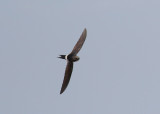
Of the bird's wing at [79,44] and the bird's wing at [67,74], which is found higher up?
the bird's wing at [79,44]

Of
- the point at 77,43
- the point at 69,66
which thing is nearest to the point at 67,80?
the point at 69,66

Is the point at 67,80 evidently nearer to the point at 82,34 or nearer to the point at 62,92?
the point at 62,92

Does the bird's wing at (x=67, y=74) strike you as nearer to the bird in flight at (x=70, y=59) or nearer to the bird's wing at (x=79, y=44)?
the bird in flight at (x=70, y=59)

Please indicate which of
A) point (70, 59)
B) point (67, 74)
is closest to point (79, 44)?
point (70, 59)

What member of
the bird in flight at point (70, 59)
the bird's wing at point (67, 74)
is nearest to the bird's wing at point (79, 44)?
the bird in flight at point (70, 59)

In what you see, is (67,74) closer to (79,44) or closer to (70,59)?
(70,59)

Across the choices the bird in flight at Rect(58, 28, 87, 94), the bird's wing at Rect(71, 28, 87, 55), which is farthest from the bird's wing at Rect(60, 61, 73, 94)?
the bird's wing at Rect(71, 28, 87, 55)

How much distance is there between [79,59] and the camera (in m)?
22.4

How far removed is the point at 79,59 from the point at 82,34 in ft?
6.56

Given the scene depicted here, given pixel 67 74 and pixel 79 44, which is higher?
pixel 79 44

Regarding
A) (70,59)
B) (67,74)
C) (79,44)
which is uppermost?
(79,44)

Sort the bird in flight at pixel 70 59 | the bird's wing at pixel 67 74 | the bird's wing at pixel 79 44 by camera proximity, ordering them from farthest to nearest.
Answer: the bird's wing at pixel 79 44 → the bird in flight at pixel 70 59 → the bird's wing at pixel 67 74

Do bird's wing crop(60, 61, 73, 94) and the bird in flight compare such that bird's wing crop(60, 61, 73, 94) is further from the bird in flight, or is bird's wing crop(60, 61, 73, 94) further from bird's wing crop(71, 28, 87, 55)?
bird's wing crop(71, 28, 87, 55)

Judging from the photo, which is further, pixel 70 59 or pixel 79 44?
pixel 79 44
